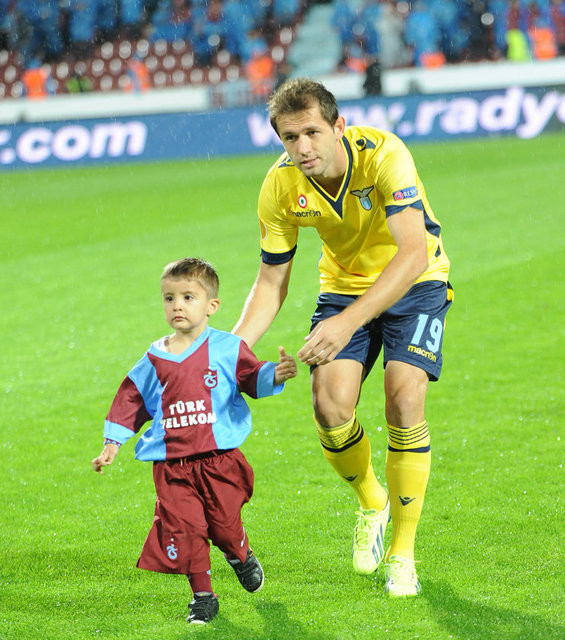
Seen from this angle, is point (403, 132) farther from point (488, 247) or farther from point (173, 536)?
point (173, 536)

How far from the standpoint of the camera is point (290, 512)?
15.1 ft

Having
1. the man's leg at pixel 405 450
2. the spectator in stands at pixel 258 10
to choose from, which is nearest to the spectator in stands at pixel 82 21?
the spectator in stands at pixel 258 10

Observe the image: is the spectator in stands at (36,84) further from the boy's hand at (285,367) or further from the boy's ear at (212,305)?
the boy's hand at (285,367)

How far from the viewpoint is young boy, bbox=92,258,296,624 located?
3.47m

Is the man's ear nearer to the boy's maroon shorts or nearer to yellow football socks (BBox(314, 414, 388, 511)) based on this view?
yellow football socks (BBox(314, 414, 388, 511))

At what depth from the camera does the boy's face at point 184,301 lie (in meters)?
3.47

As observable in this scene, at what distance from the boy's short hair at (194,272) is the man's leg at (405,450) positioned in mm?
828

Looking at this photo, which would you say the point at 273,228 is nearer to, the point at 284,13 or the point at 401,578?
the point at 401,578

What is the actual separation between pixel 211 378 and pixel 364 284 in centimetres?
96

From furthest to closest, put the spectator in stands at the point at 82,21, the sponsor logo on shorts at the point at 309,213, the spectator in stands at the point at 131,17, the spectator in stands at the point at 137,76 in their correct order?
1. the spectator in stands at the point at 82,21
2. the spectator in stands at the point at 131,17
3. the spectator in stands at the point at 137,76
4. the sponsor logo on shorts at the point at 309,213

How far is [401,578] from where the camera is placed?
3.72m

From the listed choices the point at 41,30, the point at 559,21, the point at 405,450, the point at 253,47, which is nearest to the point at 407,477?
the point at 405,450

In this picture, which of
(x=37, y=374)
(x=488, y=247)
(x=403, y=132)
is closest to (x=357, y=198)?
(x=37, y=374)

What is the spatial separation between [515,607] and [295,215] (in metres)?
1.69
